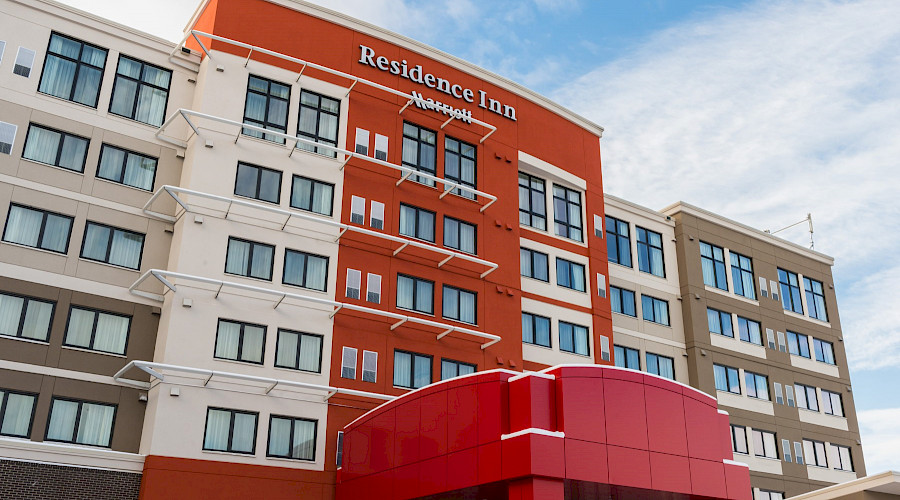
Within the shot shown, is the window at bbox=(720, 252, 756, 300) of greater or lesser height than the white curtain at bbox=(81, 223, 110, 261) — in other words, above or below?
above

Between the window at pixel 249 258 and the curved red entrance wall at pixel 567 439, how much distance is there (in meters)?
9.41

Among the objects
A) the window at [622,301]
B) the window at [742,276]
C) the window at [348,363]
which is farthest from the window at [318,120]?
the window at [742,276]

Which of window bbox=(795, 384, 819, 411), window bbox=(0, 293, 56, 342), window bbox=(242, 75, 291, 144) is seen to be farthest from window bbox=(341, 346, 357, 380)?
window bbox=(795, 384, 819, 411)

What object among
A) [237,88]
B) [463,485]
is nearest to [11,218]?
[237,88]

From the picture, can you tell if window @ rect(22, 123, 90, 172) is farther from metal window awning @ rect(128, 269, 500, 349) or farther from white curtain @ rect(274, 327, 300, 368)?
white curtain @ rect(274, 327, 300, 368)

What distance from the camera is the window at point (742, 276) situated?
5128cm

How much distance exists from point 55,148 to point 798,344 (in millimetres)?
43006

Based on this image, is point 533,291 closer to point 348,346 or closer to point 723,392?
point 348,346

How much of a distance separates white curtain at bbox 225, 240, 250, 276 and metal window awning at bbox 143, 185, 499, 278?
1.20 m

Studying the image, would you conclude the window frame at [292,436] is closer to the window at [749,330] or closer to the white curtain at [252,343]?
the white curtain at [252,343]

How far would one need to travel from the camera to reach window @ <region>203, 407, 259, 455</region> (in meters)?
30.8

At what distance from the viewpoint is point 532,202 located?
4312cm

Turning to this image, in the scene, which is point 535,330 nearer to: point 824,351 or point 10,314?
point 10,314

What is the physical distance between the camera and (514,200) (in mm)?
41688
